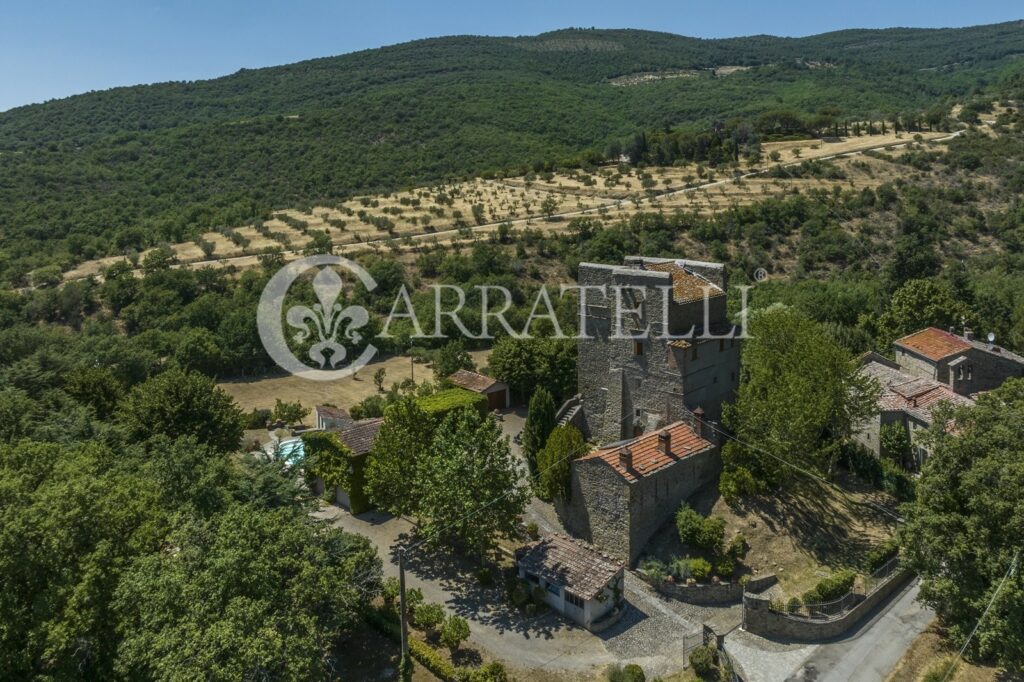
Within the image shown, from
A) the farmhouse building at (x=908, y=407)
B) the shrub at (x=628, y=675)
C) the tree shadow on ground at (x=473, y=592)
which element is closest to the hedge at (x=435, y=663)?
the tree shadow on ground at (x=473, y=592)

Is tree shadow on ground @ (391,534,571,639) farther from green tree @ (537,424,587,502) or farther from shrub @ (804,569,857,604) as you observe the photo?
shrub @ (804,569,857,604)

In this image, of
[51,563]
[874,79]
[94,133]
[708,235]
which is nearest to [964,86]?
[874,79]

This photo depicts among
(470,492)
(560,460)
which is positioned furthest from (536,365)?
(470,492)

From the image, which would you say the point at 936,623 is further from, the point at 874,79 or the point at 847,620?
the point at 874,79

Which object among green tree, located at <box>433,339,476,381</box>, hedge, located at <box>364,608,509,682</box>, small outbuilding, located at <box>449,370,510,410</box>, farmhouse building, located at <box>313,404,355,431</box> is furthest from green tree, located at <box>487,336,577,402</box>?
hedge, located at <box>364,608,509,682</box>

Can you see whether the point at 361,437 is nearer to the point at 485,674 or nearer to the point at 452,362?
the point at 485,674

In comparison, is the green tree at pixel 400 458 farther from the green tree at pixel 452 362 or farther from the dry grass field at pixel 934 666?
the green tree at pixel 452 362

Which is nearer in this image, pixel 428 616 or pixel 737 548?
pixel 428 616
